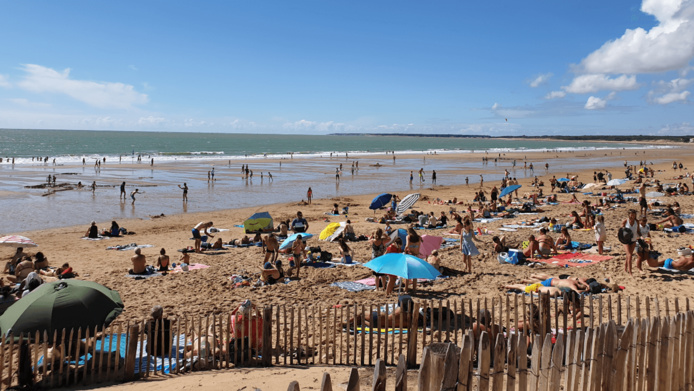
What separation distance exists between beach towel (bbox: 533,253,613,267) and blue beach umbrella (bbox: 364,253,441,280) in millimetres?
5591

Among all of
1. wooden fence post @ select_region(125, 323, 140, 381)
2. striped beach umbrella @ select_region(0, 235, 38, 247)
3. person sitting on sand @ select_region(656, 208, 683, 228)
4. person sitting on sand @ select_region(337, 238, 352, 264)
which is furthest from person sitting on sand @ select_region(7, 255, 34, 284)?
person sitting on sand @ select_region(656, 208, 683, 228)

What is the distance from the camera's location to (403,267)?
899 cm

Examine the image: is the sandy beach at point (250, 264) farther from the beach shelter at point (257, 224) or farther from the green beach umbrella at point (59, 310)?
the green beach umbrella at point (59, 310)

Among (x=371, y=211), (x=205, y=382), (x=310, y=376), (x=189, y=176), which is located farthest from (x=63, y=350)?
(x=189, y=176)

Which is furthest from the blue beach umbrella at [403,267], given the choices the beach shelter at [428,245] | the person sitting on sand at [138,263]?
the person sitting on sand at [138,263]

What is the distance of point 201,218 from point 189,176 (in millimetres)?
24021

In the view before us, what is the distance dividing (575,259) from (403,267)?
22.5ft

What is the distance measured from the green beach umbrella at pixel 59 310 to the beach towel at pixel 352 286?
530 centimetres

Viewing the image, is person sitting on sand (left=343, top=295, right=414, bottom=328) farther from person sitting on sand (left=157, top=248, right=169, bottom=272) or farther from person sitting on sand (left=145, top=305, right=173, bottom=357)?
person sitting on sand (left=157, top=248, right=169, bottom=272)

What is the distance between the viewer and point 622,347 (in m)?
4.26

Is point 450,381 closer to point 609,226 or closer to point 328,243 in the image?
point 328,243

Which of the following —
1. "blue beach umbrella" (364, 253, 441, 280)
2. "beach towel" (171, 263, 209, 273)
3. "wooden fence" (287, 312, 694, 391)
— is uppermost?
"wooden fence" (287, 312, 694, 391)

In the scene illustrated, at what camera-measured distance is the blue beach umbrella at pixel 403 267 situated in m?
8.89

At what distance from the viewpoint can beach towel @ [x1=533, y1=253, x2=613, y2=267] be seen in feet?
41.8
